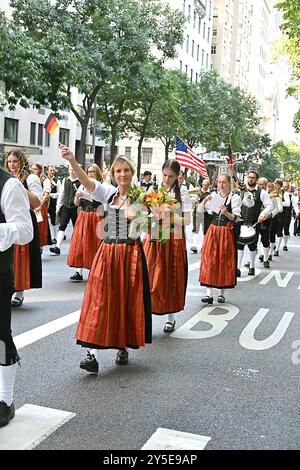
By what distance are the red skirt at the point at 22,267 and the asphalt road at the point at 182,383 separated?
0.34m

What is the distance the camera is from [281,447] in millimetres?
4242

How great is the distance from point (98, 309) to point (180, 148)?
9.91 meters

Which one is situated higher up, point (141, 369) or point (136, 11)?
point (136, 11)

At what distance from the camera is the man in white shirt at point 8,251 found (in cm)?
400

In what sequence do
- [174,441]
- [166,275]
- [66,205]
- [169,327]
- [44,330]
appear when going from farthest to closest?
[66,205]
[169,327]
[166,275]
[44,330]
[174,441]

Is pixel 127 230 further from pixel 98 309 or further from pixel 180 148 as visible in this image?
pixel 180 148

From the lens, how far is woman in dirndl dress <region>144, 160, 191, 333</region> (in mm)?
7297

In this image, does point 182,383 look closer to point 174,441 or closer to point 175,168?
point 174,441

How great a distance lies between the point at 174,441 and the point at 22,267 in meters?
4.46

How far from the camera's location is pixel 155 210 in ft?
20.6

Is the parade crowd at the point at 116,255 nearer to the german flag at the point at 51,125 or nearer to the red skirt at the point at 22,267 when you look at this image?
the red skirt at the point at 22,267

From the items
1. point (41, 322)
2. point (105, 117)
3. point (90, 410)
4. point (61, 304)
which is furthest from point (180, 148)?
point (105, 117)

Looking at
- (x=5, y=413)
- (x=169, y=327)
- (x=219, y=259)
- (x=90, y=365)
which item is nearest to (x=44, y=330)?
(x=169, y=327)

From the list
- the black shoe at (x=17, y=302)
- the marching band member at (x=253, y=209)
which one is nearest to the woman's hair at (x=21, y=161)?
the black shoe at (x=17, y=302)
